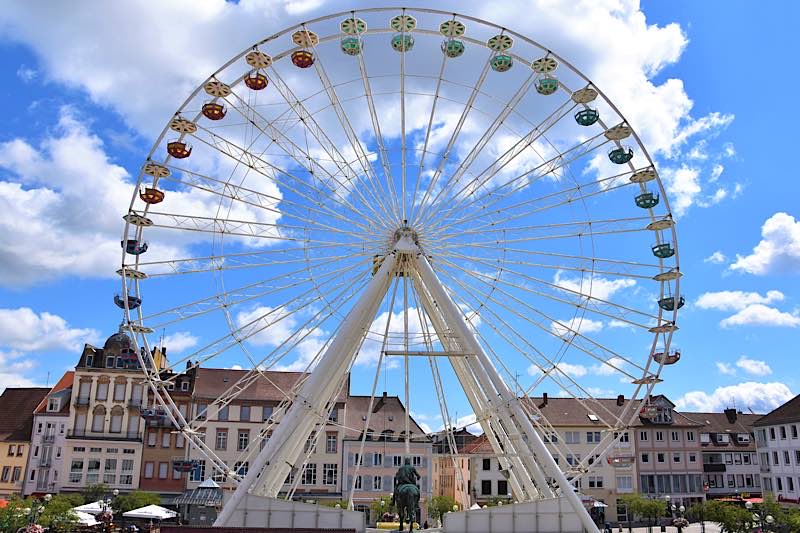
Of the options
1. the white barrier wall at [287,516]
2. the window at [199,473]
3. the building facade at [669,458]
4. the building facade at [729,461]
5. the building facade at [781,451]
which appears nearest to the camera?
the white barrier wall at [287,516]

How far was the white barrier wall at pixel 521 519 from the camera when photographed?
112 ft

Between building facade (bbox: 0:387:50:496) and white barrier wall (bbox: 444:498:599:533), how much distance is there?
55.5 meters

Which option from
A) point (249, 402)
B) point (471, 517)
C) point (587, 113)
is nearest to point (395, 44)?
point (587, 113)

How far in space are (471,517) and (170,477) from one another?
46.5 metres

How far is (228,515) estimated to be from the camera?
105 feet

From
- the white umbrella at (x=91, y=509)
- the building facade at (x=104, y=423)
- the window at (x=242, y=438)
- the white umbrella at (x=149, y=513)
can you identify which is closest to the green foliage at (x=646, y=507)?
the window at (x=242, y=438)

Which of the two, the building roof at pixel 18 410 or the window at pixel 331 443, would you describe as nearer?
the window at pixel 331 443

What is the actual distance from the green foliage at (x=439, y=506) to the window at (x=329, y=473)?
33.4 ft

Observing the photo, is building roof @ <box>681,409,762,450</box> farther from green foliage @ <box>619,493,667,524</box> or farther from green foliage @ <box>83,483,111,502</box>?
green foliage @ <box>83,483,111,502</box>

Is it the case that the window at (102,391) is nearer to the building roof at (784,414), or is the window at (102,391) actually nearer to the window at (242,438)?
the window at (242,438)

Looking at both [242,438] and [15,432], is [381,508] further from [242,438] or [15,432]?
[15,432]

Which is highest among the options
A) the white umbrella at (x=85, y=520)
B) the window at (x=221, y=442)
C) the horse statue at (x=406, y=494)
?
the window at (x=221, y=442)

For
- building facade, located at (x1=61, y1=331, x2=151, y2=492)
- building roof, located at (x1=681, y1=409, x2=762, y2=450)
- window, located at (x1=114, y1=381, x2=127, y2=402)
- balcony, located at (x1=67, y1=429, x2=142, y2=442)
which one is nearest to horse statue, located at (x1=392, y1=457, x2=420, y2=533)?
building facade, located at (x1=61, y1=331, x2=151, y2=492)

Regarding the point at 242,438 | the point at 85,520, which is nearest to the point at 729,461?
the point at 242,438
